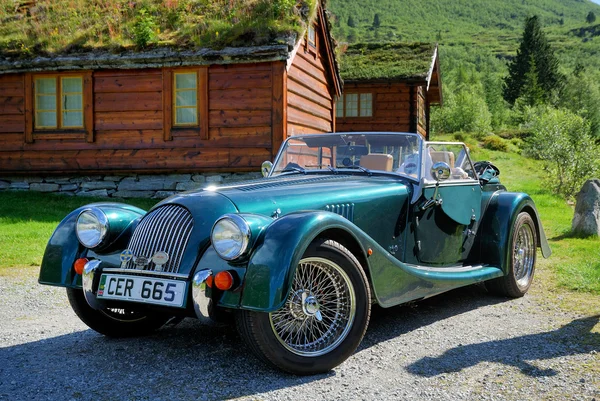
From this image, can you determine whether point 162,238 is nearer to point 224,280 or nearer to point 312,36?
point 224,280

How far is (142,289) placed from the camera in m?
3.67

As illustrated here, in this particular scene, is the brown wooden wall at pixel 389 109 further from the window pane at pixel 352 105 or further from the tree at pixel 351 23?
the tree at pixel 351 23

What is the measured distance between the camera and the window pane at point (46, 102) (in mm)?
13875

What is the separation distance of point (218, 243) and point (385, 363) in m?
1.28

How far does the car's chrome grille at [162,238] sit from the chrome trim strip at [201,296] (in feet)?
0.91

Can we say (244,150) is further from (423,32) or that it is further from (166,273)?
(423,32)

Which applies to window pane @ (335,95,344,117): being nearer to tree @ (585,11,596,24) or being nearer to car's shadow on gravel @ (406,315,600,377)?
car's shadow on gravel @ (406,315,600,377)

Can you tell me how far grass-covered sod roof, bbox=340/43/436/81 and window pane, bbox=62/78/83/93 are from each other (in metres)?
11.0

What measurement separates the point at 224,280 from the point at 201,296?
16 cm

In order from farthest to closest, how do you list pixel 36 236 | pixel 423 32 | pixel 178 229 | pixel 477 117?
pixel 423 32 → pixel 477 117 → pixel 36 236 → pixel 178 229

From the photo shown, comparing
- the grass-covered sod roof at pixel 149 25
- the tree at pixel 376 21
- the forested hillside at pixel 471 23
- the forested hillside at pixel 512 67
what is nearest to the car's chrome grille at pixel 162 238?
the grass-covered sod roof at pixel 149 25

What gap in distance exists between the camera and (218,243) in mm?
3531

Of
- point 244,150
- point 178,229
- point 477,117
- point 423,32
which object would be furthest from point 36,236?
point 423,32

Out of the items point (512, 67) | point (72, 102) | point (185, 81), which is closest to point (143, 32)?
point (185, 81)
